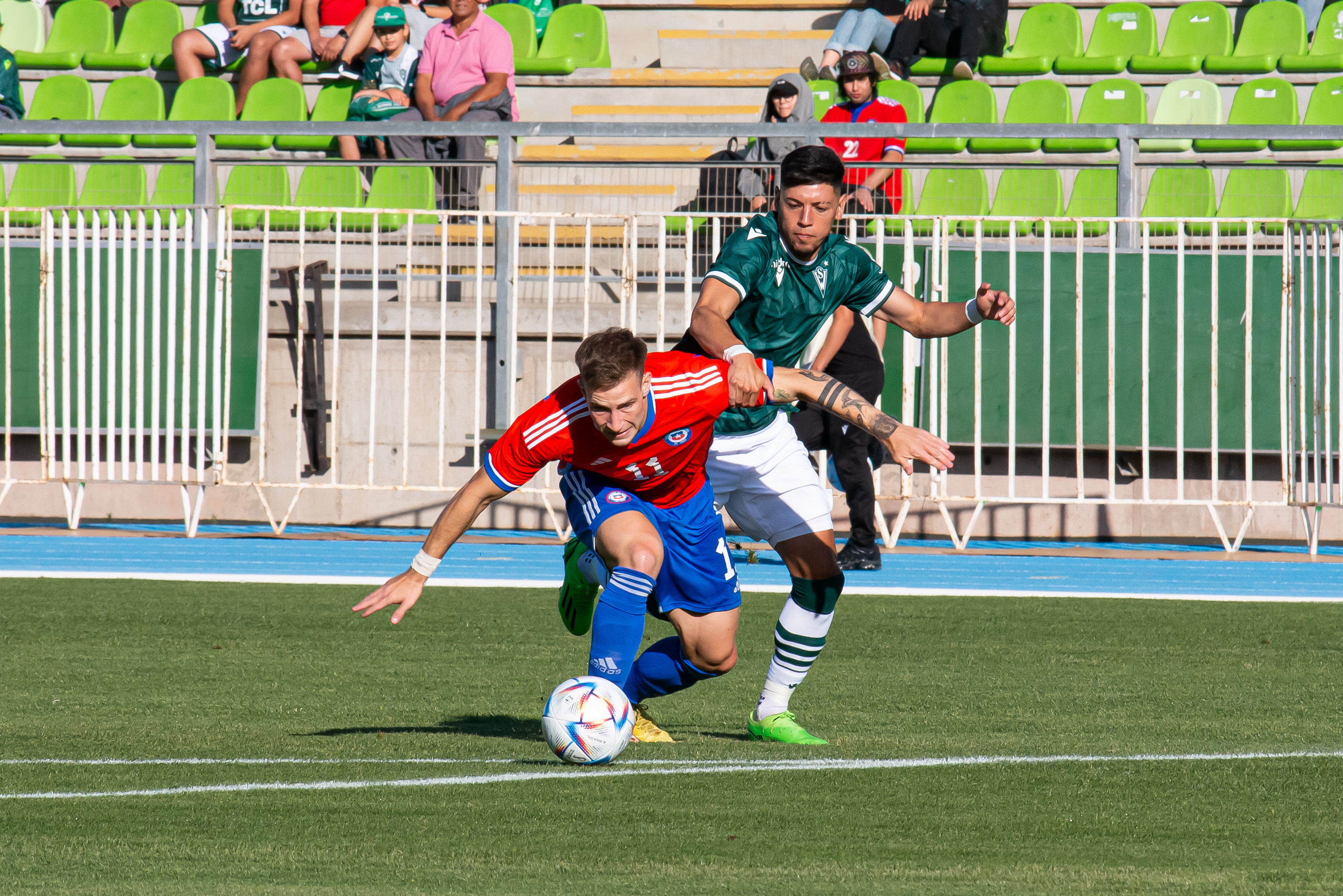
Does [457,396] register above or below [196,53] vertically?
below

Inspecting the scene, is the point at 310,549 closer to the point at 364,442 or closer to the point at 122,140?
the point at 364,442

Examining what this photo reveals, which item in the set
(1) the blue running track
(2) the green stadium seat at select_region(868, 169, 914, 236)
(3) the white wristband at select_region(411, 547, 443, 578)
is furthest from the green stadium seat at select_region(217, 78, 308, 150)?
(3) the white wristband at select_region(411, 547, 443, 578)

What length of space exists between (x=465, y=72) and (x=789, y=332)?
1012cm

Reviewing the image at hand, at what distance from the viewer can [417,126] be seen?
13.7 metres

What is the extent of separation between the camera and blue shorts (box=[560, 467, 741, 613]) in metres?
5.67

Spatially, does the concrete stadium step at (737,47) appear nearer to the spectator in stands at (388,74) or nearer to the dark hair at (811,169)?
the spectator in stands at (388,74)

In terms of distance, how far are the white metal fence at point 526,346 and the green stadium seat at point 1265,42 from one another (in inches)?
192

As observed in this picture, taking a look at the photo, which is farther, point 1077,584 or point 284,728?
point 1077,584

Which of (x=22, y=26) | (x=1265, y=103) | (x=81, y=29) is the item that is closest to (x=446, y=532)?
(x=1265, y=103)

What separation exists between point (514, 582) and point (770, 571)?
1.85 m

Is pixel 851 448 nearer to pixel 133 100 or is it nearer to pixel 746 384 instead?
pixel 746 384

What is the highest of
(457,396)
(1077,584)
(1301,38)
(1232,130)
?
(1301,38)

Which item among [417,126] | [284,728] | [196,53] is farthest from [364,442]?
[284,728]

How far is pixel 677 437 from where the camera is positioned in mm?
5480
